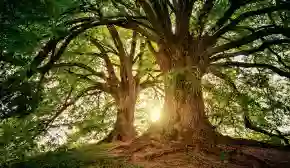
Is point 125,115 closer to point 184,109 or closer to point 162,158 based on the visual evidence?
point 184,109

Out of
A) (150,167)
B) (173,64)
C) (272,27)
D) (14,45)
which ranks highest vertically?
(272,27)

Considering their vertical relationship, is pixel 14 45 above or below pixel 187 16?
below

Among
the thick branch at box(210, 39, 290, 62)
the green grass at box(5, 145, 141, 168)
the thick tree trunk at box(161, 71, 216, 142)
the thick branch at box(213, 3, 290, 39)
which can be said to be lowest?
the green grass at box(5, 145, 141, 168)

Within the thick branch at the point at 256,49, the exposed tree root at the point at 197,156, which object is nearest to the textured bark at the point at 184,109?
the exposed tree root at the point at 197,156

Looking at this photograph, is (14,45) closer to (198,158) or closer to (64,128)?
(198,158)

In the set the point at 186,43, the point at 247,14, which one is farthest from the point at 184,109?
→ the point at 247,14

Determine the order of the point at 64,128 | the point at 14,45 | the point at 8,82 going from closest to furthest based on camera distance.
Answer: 1. the point at 14,45
2. the point at 8,82
3. the point at 64,128

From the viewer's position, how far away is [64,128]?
1203cm

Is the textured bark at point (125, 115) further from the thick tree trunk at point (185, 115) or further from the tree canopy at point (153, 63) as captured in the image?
the thick tree trunk at point (185, 115)

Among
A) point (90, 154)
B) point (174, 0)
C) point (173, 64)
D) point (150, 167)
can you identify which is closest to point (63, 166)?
point (90, 154)

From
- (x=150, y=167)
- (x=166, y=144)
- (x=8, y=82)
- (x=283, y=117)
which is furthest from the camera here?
(x=283, y=117)

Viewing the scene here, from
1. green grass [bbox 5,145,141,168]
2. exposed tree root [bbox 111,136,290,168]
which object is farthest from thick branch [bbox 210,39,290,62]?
green grass [bbox 5,145,141,168]

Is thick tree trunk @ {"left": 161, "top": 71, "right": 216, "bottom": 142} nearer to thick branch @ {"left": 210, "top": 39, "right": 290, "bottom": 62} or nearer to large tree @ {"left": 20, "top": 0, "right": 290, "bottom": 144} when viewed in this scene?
large tree @ {"left": 20, "top": 0, "right": 290, "bottom": 144}

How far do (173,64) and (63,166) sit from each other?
11.5 feet
